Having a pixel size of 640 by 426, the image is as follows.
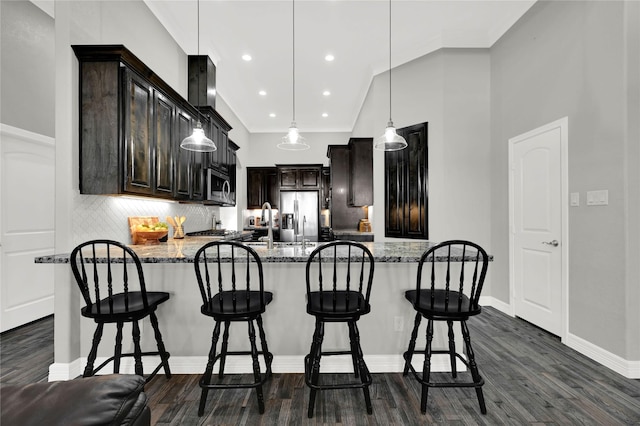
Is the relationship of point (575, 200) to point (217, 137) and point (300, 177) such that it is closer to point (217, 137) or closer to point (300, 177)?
point (217, 137)

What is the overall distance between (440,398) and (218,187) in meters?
4.04

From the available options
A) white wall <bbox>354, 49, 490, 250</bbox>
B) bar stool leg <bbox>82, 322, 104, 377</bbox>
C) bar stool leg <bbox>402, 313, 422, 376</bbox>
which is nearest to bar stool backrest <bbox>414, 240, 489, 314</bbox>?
bar stool leg <bbox>402, 313, 422, 376</bbox>

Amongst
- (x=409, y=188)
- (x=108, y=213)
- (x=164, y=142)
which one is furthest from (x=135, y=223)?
(x=409, y=188)

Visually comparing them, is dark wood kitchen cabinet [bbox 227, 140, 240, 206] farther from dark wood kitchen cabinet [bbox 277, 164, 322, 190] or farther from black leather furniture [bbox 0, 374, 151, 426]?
black leather furniture [bbox 0, 374, 151, 426]

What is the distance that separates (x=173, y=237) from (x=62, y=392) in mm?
3457

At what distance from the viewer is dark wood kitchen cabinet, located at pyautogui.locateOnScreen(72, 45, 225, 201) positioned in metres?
2.46

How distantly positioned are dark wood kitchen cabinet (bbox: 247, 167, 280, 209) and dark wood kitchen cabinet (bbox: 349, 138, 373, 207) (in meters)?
2.87

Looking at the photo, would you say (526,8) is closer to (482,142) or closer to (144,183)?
(482,142)

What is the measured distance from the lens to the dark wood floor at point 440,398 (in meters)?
1.88

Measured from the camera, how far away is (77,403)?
0.73m

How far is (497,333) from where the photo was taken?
10.5ft

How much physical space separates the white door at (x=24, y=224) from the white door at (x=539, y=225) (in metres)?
5.61

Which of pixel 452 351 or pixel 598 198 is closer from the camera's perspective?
pixel 452 351

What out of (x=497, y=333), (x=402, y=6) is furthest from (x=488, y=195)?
(x=402, y=6)
